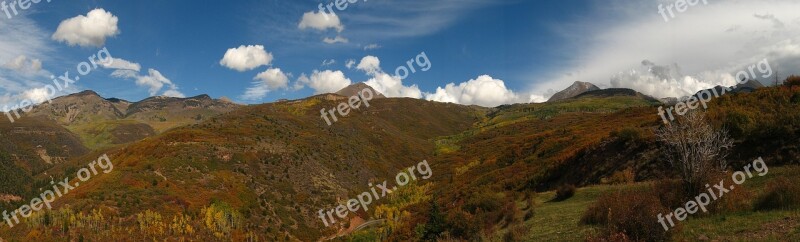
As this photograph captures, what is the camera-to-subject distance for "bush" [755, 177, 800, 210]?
1591 centimetres

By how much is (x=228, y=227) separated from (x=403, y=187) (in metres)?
44.3

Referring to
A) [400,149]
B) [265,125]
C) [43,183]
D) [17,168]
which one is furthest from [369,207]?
[17,168]

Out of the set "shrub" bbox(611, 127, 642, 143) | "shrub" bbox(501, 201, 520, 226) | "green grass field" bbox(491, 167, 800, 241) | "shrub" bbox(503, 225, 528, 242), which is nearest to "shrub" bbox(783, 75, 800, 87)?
"shrub" bbox(611, 127, 642, 143)

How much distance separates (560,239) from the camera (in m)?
19.2

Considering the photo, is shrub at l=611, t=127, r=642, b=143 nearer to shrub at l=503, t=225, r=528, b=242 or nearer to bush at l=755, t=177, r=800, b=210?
shrub at l=503, t=225, r=528, b=242

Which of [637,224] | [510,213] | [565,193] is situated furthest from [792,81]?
[637,224]

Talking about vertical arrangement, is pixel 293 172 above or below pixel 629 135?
above

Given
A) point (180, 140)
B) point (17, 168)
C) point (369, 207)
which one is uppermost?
point (17, 168)

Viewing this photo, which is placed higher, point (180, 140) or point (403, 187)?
point (180, 140)

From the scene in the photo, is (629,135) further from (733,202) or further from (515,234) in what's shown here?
(733,202)

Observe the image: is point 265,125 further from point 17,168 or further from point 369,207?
point 17,168

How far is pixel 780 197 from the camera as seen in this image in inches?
639

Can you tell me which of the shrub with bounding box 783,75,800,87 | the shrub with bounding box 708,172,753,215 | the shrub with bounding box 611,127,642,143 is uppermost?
the shrub with bounding box 783,75,800,87

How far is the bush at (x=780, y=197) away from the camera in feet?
52.2
